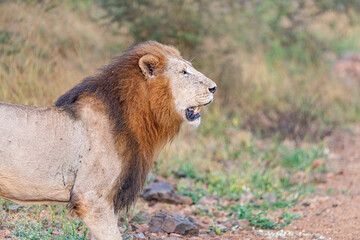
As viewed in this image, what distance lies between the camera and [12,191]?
4.14 m

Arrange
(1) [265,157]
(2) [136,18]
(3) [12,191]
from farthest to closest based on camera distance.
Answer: (2) [136,18]
(1) [265,157]
(3) [12,191]

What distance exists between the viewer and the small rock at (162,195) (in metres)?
6.59

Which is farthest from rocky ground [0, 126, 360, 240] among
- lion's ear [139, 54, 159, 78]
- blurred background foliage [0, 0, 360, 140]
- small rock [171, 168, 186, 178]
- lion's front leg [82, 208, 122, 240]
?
blurred background foliage [0, 0, 360, 140]

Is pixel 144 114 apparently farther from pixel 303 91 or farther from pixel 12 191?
pixel 303 91

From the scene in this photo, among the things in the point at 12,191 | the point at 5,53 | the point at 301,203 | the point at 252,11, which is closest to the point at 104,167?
the point at 12,191

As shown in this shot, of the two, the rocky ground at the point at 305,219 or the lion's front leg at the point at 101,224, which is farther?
the rocky ground at the point at 305,219

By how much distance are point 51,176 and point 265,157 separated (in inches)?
190

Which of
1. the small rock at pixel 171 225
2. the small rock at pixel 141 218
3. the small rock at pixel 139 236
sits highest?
the small rock at pixel 171 225

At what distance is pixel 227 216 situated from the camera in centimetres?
637

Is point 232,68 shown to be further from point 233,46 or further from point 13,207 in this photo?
point 13,207

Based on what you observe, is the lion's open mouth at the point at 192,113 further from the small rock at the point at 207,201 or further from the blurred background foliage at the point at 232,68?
the small rock at the point at 207,201

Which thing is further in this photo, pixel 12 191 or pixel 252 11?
pixel 252 11

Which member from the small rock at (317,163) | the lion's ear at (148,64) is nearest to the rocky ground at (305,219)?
the small rock at (317,163)

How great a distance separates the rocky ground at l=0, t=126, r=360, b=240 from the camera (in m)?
5.41
